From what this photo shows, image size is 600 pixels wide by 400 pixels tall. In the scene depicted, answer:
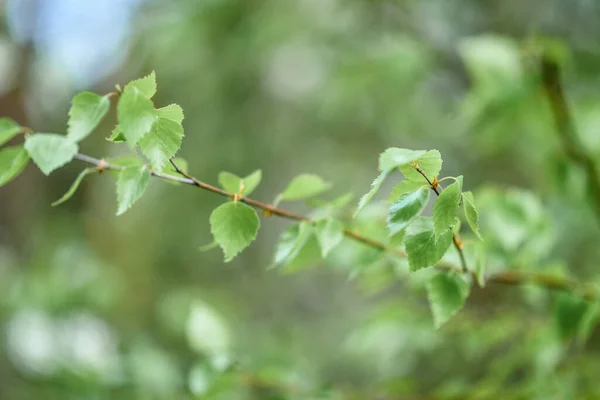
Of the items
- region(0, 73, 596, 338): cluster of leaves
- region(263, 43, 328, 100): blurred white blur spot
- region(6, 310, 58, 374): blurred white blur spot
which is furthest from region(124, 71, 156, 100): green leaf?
region(263, 43, 328, 100): blurred white blur spot

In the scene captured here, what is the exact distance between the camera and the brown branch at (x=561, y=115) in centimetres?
82

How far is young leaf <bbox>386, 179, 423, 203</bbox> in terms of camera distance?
0.39 metres

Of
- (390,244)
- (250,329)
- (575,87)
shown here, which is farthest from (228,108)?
(390,244)

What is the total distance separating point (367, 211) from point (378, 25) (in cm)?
128

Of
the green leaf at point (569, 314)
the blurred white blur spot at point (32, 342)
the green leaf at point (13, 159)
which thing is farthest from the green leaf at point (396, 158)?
the blurred white blur spot at point (32, 342)

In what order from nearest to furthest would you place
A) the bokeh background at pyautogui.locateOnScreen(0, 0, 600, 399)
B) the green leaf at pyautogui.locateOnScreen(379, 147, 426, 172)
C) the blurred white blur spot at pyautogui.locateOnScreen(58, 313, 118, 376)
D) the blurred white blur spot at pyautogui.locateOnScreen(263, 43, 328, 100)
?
the green leaf at pyautogui.locateOnScreen(379, 147, 426, 172), the bokeh background at pyautogui.locateOnScreen(0, 0, 600, 399), the blurred white blur spot at pyautogui.locateOnScreen(58, 313, 118, 376), the blurred white blur spot at pyautogui.locateOnScreen(263, 43, 328, 100)

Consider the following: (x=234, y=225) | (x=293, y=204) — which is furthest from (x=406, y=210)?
(x=293, y=204)

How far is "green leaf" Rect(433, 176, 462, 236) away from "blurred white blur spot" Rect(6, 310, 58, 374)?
1210 mm

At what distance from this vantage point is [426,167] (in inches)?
15.1

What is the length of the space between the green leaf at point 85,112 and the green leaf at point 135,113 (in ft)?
0.12

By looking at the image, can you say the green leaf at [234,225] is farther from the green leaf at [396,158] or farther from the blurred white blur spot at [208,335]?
the blurred white blur spot at [208,335]

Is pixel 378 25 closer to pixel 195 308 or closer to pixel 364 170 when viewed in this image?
pixel 364 170

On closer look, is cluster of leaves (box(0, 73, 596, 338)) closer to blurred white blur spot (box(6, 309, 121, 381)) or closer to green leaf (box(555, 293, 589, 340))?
green leaf (box(555, 293, 589, 340))

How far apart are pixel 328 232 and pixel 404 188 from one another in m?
0.10
